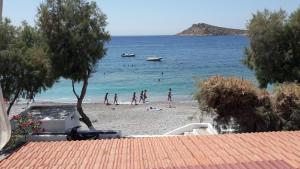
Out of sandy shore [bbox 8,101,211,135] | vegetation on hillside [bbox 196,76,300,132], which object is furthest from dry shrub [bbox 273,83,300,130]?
sandy shore [bbox 8,101,211,135]

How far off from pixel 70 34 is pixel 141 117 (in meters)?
13.0

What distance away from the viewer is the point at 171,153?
35.3 feet

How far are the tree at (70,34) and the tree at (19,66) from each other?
1179 millimetres

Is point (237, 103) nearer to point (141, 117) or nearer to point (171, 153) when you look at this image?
point (171, 153)

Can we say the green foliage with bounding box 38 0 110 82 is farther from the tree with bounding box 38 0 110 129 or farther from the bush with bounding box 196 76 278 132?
the bush with bounding box 196 76 278 132

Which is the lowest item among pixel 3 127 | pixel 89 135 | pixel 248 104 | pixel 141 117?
pixel 141 117

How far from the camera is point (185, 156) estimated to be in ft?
33.7

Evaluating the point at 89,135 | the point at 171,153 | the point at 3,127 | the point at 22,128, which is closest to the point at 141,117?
the point at 89,135

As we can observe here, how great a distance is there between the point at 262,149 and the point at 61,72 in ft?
54.8

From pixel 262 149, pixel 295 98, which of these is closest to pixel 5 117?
pixel 262 149

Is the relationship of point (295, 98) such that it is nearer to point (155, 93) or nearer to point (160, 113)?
point (160, 113)

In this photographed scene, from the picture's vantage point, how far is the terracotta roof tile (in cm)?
944

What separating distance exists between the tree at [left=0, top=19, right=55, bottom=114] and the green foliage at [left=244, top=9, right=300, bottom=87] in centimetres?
1218

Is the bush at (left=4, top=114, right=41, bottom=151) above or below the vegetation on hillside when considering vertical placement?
below
